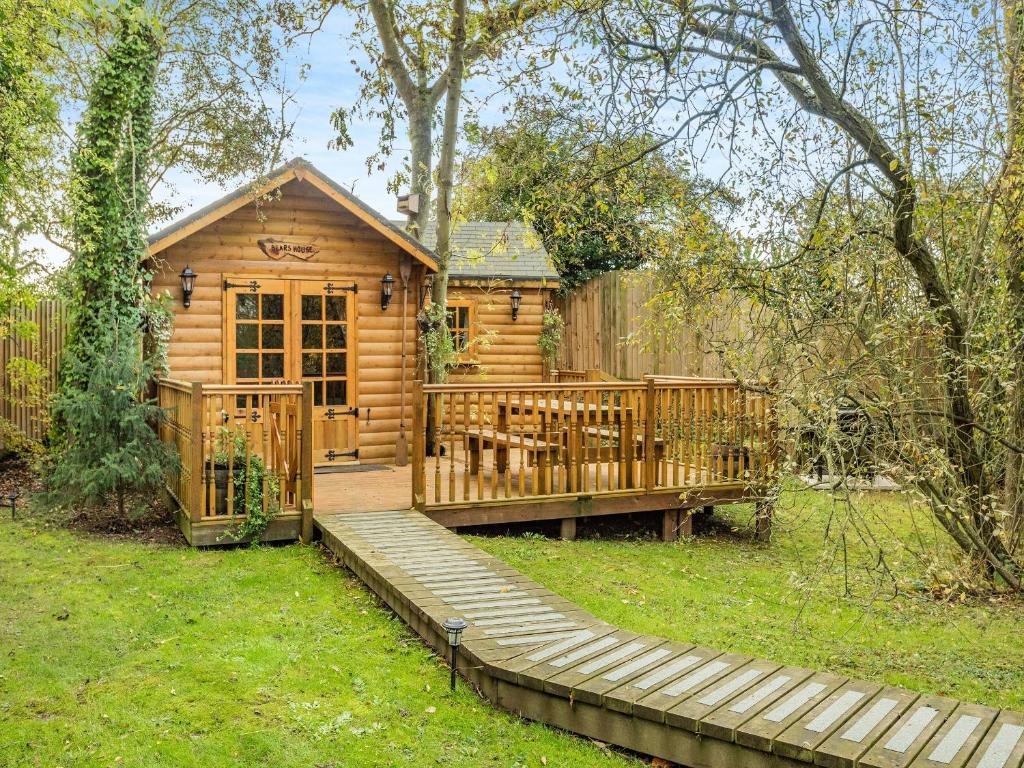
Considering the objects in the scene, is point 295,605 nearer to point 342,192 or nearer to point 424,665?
point 424,665

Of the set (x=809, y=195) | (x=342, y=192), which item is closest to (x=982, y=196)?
(x=809, y=195)

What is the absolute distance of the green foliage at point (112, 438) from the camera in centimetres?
776

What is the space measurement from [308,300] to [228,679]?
6227 millimetres

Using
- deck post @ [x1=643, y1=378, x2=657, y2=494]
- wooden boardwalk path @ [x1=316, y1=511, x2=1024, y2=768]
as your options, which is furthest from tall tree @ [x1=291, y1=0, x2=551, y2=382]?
wooden boardwalk path @ [x1=316, y1=511, x2=1024, y2=768]

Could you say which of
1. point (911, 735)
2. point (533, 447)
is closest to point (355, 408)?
point (533, 447)

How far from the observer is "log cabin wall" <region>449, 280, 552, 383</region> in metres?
14.7

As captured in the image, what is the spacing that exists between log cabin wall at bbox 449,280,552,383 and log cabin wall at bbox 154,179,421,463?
3.78 metres

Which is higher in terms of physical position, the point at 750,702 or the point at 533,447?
the point at 533,447

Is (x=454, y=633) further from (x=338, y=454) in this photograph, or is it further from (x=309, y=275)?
(x=309, y=275)

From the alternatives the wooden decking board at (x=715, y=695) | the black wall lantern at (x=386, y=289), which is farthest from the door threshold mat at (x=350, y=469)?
the wooden decking board at (x=715, y=695)

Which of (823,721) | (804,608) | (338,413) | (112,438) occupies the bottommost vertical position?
(804,608)

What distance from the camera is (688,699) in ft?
13.0

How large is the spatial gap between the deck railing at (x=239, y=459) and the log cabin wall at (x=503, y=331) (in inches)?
273

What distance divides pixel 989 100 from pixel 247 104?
9.32 m
